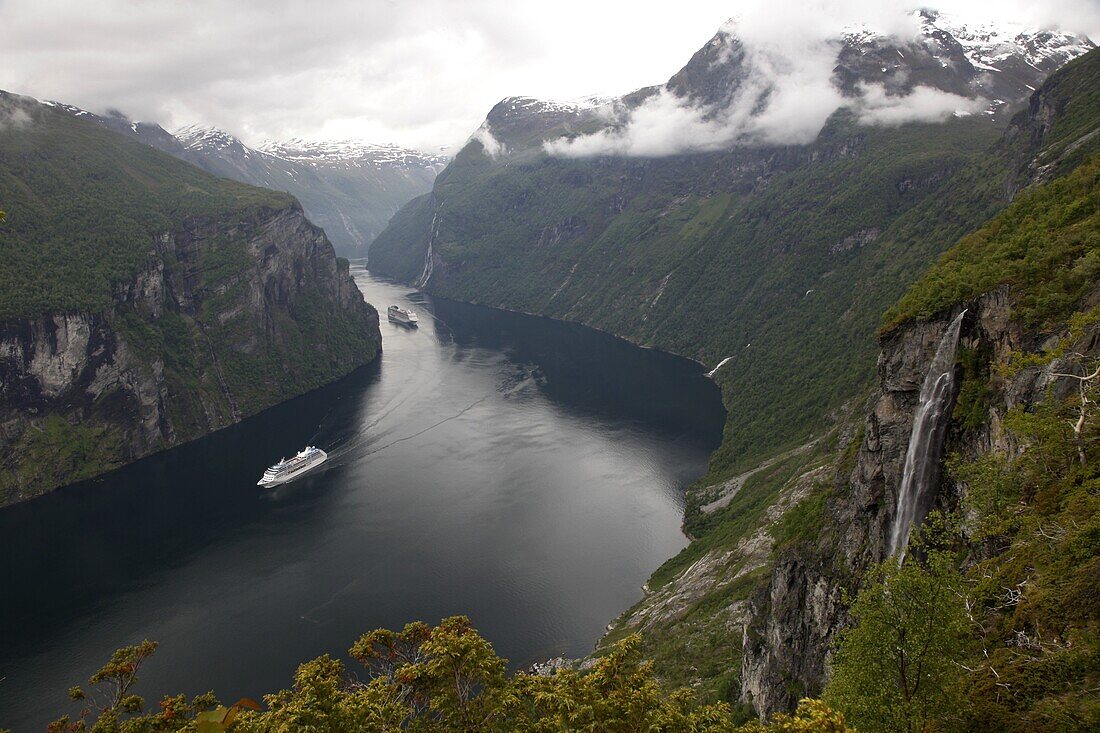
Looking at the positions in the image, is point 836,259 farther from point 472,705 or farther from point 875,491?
point 472,705

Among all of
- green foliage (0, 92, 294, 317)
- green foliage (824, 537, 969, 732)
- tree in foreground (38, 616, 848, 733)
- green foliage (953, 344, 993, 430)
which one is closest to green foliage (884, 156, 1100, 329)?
green foliage (953, 344, 993, 430)

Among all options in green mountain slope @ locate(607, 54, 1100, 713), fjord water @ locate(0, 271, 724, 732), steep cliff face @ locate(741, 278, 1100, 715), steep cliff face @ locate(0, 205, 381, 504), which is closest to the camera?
green mountain slope @ locate(607, 54, 1100, 713)

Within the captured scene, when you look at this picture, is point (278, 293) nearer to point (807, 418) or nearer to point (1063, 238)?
point (807, 418)

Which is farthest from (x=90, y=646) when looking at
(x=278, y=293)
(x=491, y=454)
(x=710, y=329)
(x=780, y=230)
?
(x=780, y=230)

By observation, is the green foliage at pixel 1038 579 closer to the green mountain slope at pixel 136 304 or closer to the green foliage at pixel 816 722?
the green foliage at pixel 816 722

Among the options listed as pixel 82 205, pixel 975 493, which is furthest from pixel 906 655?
pixel 82 205

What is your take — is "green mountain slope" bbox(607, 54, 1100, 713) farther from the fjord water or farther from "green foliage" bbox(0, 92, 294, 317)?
"green foliage" bbox(0, 92, 294, 317)

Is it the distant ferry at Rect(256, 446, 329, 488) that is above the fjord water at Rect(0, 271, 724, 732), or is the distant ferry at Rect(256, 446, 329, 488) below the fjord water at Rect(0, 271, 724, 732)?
above
